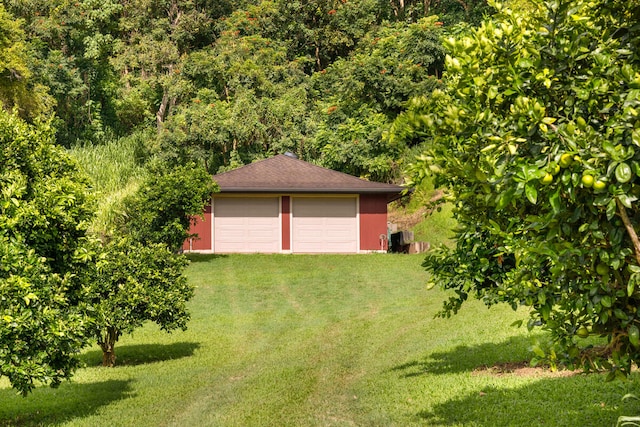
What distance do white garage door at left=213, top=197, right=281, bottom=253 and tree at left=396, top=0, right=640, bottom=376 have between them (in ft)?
107

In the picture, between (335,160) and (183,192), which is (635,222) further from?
(335,160)

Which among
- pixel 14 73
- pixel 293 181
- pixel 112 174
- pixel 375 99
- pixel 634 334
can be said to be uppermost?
pixel 14 73

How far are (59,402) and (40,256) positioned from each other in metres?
3.82

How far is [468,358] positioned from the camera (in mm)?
15953

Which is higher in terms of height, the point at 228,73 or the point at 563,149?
the point at 228,73

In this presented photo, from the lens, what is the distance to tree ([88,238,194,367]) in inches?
687

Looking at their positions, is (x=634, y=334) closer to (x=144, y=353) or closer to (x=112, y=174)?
(x=144, y=353)

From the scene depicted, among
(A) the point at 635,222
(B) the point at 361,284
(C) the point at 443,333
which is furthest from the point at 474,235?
(B) the point at 361,284

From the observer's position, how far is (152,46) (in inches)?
2344

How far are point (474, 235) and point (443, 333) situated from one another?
320 inches

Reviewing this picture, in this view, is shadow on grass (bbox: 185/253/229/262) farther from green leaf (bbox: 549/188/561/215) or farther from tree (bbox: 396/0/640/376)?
green leaf (bbox: 549/188/561/215)

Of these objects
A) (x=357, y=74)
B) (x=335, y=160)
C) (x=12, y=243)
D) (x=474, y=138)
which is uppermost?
(x=357, y=74)

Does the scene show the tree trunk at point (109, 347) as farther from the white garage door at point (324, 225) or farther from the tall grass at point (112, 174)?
the white garage door at point (324, 225)

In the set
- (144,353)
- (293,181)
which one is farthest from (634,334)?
(293,181)
